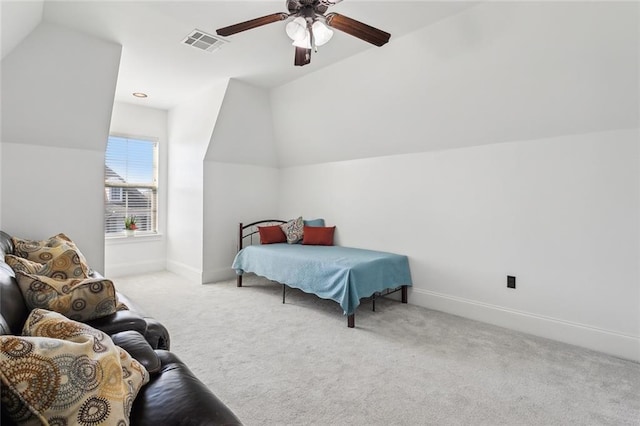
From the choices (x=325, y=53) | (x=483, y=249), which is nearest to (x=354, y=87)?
(x=325, y=53)

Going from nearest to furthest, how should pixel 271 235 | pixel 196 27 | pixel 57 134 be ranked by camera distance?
pixel 196 27
pixel 57 134
pixel 271 235

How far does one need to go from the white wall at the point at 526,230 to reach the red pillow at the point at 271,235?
50.4 inches

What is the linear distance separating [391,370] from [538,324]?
161 cm

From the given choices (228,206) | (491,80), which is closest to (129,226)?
(228,206)

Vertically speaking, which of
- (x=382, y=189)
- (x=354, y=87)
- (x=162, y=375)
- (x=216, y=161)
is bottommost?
(x=162, y=375)

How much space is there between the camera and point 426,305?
3.71 m

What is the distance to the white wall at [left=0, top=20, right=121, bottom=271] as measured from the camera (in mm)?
3027

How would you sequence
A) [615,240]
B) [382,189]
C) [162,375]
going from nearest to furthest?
[162,375] → [615,240] → [382,189]

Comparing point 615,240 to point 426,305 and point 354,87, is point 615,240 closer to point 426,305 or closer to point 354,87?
point 426,305

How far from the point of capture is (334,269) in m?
3.27

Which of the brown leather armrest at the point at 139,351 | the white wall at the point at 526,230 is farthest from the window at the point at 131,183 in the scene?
the brown leather armrest at the point at 139,351

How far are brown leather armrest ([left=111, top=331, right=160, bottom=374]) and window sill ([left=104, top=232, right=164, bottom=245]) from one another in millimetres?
4089

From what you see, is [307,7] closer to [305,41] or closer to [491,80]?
[305,41]

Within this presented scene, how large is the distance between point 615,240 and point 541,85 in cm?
139
